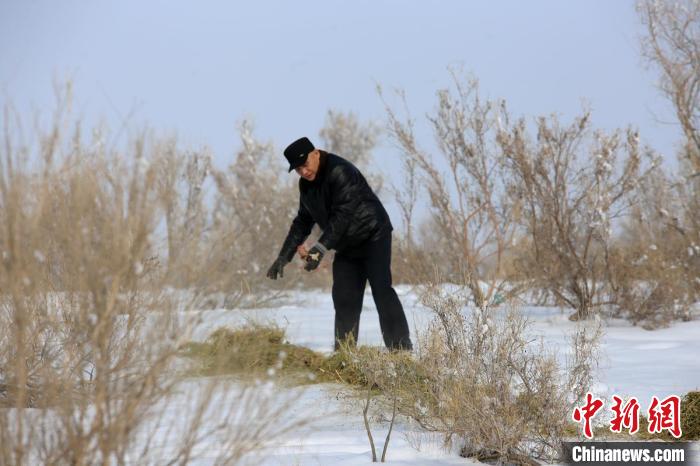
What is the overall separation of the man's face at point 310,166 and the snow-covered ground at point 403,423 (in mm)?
902

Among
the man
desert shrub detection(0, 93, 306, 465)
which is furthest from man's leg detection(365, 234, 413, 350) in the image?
desert shrub detection(0, 93, 306, 465)

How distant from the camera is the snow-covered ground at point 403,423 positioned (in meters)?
2.90

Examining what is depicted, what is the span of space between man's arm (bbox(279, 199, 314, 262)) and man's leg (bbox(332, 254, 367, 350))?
0.95ft

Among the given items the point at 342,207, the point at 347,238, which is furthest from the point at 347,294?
the point at 342,207

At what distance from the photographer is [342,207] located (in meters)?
4.86

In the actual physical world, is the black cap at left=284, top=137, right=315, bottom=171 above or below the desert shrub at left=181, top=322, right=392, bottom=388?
above

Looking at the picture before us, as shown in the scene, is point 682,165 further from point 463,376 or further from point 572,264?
point 463,376

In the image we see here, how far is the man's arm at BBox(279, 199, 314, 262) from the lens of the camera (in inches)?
203

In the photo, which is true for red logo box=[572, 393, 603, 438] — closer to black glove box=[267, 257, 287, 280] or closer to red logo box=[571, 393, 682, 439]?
red logo box=[571, 393, 682, 439]

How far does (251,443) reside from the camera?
2.14 metres

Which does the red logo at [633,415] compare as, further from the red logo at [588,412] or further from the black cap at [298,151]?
the black cap at [298,151]

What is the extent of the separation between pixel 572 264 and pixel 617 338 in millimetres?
1352

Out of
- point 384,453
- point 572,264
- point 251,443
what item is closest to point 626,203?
point 572,264

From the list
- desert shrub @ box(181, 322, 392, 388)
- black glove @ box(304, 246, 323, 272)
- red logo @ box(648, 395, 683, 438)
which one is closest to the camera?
desert shrub @ box(181, 322, 392, 388)
